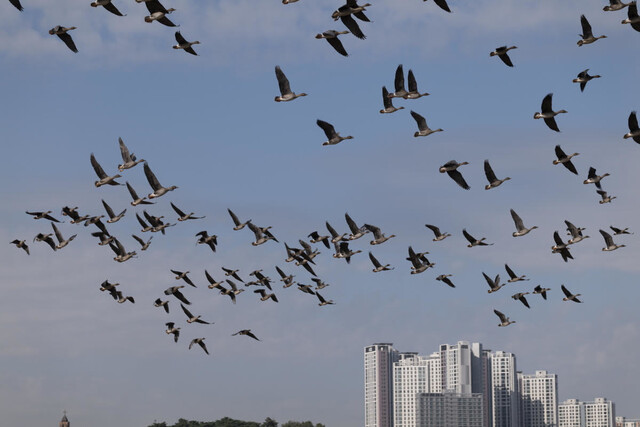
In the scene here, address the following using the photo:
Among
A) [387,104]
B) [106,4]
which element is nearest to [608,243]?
[387,104]

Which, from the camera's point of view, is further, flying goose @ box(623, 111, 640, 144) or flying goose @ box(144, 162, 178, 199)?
flying goose @ box(144, 162, 178, 199)

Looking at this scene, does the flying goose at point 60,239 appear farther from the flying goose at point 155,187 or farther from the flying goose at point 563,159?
the flying goose at point 563,159

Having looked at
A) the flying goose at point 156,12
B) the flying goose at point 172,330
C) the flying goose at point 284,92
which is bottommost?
the flying goose at point 172,330

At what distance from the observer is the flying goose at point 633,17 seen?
52.6 m

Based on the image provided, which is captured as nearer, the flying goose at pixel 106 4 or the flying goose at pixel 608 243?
the flying goose at pixel 106 4

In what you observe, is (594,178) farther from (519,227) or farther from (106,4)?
(106,4)

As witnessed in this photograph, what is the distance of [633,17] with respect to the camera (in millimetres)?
52812

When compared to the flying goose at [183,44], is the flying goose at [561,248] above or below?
below

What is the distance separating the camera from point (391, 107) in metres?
59.1

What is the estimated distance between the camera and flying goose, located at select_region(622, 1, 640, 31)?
5262 centimetres

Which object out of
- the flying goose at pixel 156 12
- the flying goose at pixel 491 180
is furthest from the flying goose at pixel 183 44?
the flying goose at pixel 491 180

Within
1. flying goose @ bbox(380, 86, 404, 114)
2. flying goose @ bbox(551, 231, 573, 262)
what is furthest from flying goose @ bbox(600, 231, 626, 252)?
flying goose @ bbox(380, 86, 404, 114)

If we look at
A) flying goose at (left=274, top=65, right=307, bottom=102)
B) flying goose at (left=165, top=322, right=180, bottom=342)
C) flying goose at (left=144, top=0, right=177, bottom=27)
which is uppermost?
flying goose at (left=144, top=0, right=177, bottom=27)

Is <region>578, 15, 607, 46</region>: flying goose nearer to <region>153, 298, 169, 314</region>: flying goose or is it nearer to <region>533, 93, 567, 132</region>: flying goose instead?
<region>533, 93, 567, 132</region>: flying goose
